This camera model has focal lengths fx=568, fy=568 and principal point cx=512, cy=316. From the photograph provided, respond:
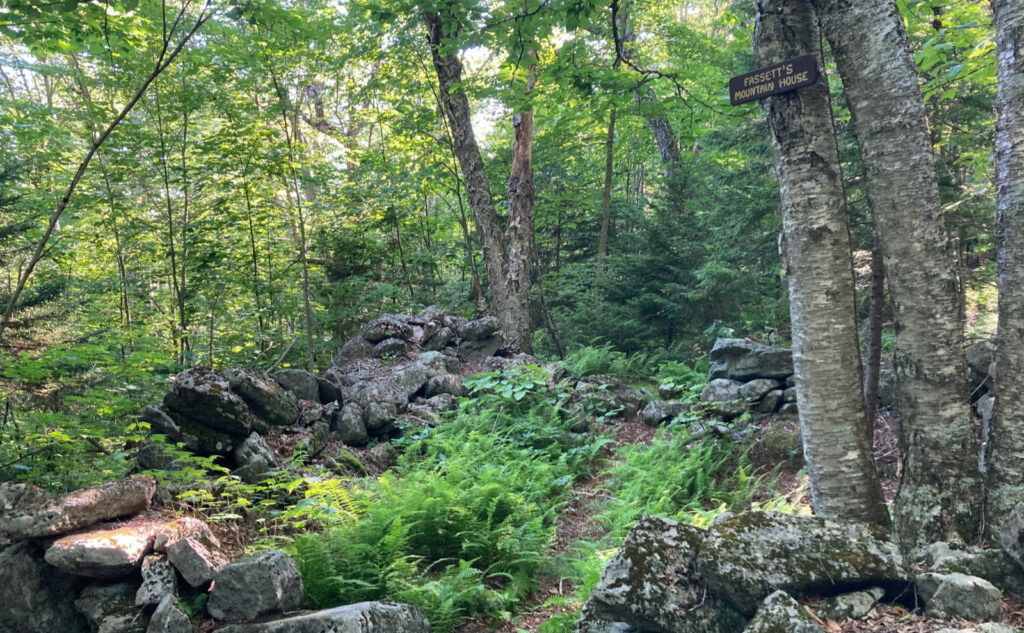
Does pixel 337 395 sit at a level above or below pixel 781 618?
above

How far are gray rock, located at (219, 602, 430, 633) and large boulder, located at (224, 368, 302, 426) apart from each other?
3.52 meters

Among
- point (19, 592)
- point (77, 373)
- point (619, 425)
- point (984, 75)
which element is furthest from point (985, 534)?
point (77, 373)

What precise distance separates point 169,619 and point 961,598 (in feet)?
13.9

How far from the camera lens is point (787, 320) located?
1019 centimetres

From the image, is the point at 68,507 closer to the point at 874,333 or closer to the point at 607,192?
the point at 874,333

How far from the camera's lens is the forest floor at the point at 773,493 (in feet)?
8.95

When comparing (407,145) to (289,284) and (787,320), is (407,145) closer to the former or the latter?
(289,284)

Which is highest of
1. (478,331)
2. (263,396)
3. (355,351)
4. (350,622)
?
(478,331)

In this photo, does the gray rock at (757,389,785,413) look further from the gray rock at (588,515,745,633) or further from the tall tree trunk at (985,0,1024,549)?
the gray rock at (588,515,745,633)

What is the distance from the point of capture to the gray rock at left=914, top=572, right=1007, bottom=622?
8.63 ft

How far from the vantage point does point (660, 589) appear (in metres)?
2.97

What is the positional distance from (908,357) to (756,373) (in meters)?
4.83

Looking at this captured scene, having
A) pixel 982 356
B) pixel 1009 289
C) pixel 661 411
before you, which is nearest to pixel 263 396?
pixel 661 411

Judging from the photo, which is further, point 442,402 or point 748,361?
point 442,402
